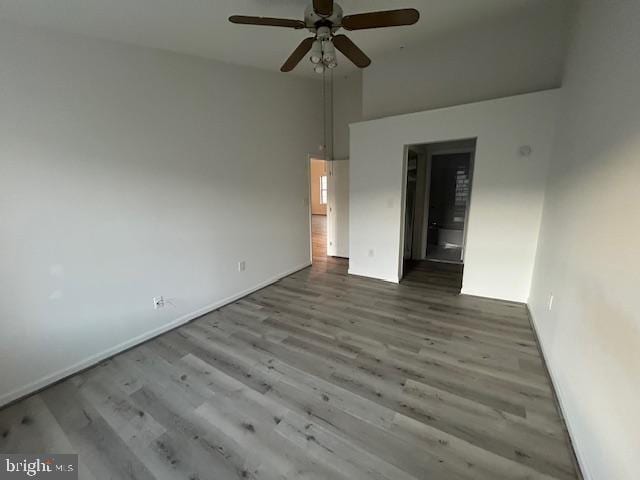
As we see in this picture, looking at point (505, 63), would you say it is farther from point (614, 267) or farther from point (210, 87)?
point (210, 87)

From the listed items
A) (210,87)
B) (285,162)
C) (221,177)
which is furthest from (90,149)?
(285,162)

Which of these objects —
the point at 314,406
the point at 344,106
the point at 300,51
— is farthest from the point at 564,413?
the point at 344,106

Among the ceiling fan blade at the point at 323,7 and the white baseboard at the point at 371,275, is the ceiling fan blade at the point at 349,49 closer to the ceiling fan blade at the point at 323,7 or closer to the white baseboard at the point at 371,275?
the ceiling fan blade at the point at 323,7

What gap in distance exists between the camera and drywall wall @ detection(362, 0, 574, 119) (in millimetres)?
2945

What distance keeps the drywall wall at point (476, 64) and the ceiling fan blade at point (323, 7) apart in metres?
1.95

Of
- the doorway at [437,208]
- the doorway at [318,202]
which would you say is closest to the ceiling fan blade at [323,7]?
the doorway at [437,208]

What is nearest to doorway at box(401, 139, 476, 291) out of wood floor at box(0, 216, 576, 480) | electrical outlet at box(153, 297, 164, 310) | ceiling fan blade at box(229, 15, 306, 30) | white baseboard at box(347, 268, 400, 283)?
white baseboard at box(347, 268, 400, 283)

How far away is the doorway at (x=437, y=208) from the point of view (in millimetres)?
4828

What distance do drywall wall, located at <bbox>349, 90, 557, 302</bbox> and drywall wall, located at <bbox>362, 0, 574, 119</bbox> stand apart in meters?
0.37

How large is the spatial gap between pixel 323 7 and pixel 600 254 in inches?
85.0

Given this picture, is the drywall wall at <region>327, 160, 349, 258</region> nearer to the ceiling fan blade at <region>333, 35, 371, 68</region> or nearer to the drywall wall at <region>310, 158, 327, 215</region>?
the ceiling fan blade at <region>333, 35, 371, 68</region>

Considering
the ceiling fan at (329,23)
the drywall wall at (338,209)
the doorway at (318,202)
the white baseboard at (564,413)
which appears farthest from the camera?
the doorway at (318,202)

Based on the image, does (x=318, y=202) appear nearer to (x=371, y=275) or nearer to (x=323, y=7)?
(x=371, y=275)

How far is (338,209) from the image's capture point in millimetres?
5598
